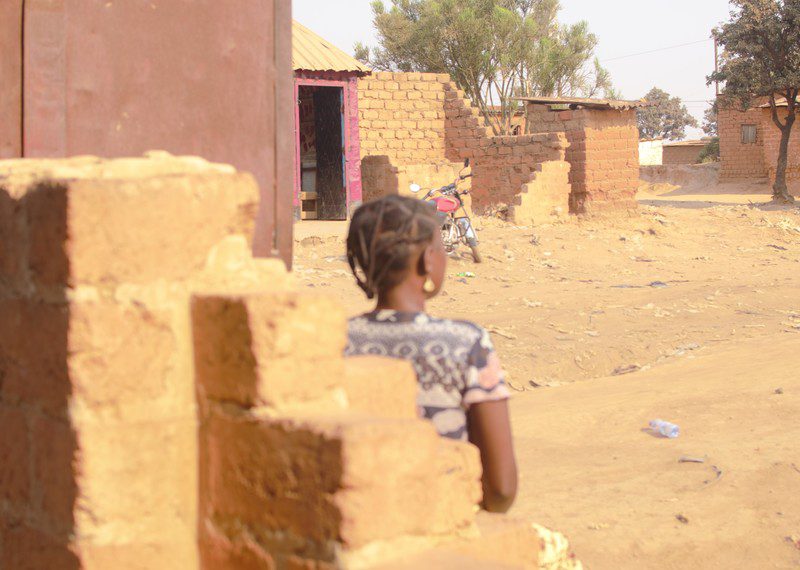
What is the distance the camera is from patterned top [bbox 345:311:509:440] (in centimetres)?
237

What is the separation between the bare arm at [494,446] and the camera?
2398 millimetres

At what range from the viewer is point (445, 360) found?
93.4 inches

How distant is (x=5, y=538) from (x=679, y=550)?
10.1ft

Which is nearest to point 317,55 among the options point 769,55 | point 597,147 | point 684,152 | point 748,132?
point 597,147

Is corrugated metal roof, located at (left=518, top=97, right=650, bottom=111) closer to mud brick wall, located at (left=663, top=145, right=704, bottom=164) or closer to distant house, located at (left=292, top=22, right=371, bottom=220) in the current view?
distant house, located at (left=292, top=22, right=371, bottom=220)

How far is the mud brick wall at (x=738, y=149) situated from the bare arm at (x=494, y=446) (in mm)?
31241

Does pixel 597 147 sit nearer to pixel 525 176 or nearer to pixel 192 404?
pixel 525 176

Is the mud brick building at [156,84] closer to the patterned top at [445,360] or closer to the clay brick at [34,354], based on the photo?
the clay brick at [34,354]

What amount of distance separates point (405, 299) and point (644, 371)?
613cm

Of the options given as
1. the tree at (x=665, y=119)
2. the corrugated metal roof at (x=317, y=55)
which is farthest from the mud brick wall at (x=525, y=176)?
the tree at (x=665, y=119)

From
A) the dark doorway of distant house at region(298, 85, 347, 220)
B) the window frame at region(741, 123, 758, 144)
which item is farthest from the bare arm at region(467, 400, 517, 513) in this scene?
the window frame at region(741, 123, 758, 144)

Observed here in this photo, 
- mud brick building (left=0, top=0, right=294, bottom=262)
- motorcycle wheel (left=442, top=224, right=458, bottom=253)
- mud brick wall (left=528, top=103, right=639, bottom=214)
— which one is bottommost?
motorcycle wheel (left=442, top=224, right=458, bottom=253)

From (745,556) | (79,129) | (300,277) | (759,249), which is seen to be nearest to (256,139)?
(79,129)

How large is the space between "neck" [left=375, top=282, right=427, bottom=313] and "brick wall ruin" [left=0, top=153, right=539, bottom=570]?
21 centimetres
